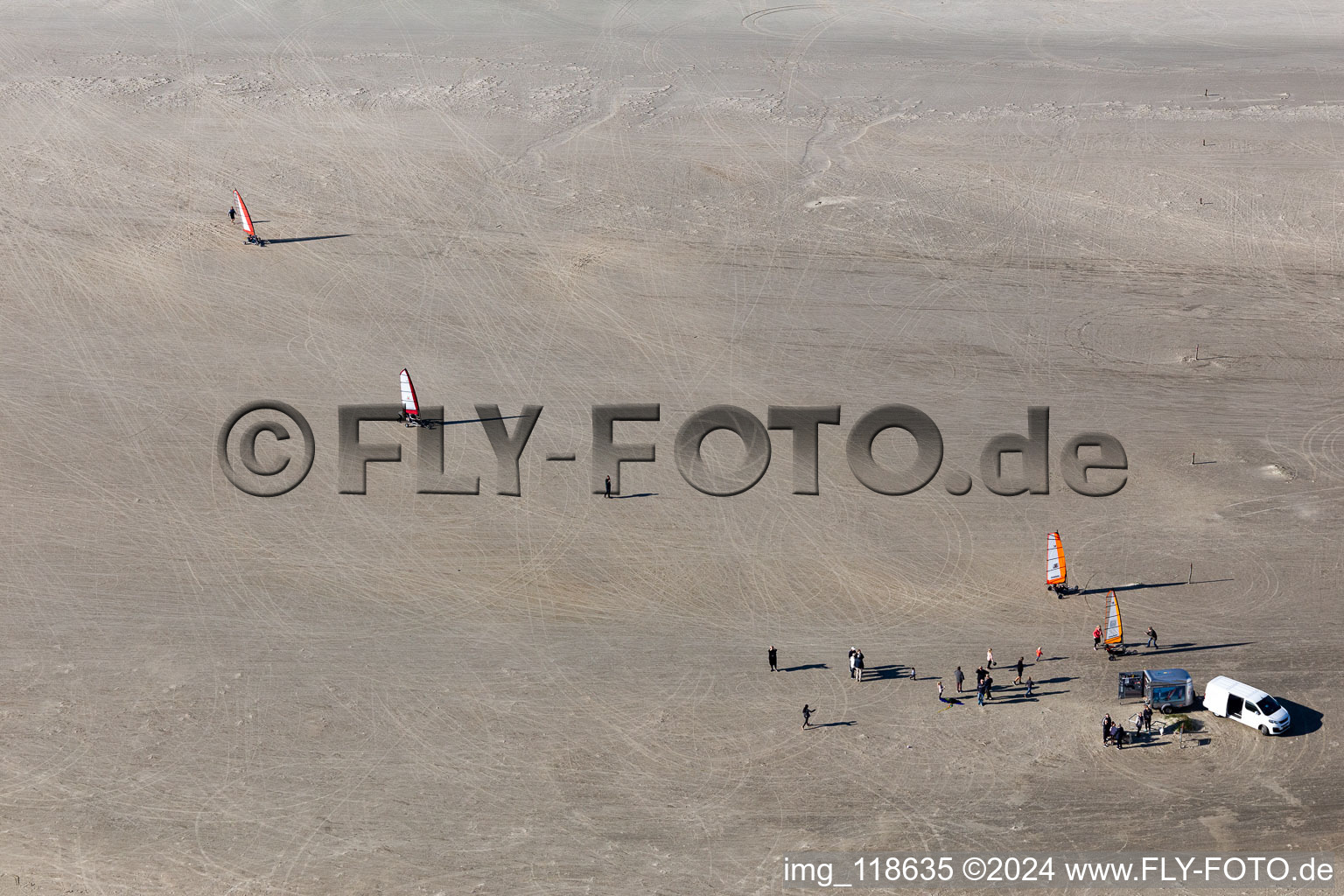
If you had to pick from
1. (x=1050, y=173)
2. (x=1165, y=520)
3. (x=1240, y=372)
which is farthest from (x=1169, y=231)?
(x=1165, y=520)

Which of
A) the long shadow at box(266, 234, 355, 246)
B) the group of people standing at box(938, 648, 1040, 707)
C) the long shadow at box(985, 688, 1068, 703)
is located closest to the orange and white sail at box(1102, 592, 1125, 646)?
the group of people standing at box(938, 648, 1040, 707)

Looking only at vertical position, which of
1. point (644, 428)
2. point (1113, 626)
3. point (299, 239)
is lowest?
point (1113, 626)

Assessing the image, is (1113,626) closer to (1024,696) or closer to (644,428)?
(1024,696)

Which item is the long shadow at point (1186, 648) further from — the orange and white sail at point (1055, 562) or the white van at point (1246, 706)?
the orange and white sail at point (1055, 562)

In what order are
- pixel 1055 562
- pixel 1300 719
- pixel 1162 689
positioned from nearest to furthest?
pixel 1162 689 → pixel 1300 719 → pixel 1055 562

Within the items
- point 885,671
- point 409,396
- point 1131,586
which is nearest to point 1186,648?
point 1131,586

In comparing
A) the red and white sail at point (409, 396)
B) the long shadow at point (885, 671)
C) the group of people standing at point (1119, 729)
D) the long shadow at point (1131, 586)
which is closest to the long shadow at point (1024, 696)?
the group of people standing at point (1119, 729)

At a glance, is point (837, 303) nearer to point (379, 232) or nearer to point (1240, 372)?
point (1240, 372)
